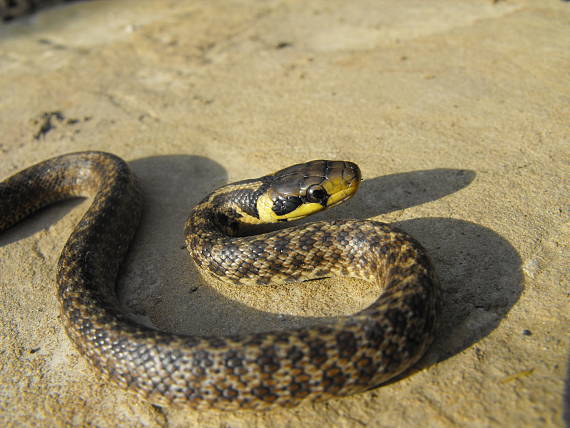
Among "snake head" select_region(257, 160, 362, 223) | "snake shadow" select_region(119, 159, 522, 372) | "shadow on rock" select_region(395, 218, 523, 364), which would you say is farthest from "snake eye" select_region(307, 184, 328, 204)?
"shadow on rock" select_region(395, 218, 523, 364)

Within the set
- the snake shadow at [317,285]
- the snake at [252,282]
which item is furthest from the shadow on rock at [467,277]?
the snake at [252,282]

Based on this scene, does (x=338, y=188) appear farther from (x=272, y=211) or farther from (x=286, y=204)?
(x=272, y=211)

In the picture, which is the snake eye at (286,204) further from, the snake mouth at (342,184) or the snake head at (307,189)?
the snake mouth at (342,184)

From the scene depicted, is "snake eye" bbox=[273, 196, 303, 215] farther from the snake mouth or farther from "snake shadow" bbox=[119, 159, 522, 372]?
"snake shadow" bbox=[119, 159, 522, 372]

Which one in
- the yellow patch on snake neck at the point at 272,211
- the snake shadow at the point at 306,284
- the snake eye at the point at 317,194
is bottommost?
the snake shadow at the point at 306,284

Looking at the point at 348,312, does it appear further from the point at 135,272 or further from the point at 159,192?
the point at 159,192

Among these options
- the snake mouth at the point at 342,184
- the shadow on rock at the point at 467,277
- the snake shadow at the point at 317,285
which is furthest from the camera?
the snake mouth at the point at 342,184

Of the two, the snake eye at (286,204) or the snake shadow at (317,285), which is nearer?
the snake shadow at (317,285)
